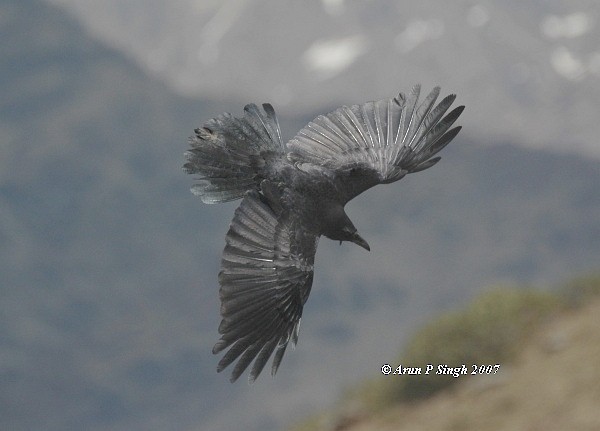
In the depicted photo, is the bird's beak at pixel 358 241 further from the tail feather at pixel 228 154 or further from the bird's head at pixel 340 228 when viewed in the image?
the tail feather at pixel 228 154

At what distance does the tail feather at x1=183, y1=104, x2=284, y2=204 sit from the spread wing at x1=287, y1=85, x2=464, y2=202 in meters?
0.24

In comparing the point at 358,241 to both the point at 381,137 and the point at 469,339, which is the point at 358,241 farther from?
the point at 469,339

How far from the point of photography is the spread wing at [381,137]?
759 centimetres

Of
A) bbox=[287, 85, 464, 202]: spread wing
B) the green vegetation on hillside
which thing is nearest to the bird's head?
bbox=[287, 85, 464, 202]: spread wing

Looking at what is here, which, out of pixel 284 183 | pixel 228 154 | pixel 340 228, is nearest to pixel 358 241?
pixel 340 228

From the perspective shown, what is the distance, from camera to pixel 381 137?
8.00 m

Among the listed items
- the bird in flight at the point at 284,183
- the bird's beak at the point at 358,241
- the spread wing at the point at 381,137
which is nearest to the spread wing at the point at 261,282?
the bird in flight at the point at 284,183

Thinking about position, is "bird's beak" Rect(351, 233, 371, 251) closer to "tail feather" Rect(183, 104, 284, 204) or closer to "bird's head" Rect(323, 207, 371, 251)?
"bird's head" Rect(323, 207, 371, 251)

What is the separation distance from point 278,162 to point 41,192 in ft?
363

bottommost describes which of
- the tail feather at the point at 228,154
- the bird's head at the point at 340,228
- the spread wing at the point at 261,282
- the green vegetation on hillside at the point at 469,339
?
the spread wing at the point at 261,282

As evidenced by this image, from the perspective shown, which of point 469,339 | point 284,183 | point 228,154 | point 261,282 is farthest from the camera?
point 469,339

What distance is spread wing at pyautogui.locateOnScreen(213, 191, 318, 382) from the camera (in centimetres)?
655

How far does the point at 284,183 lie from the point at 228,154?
0.66m

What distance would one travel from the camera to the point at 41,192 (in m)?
114
